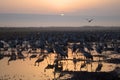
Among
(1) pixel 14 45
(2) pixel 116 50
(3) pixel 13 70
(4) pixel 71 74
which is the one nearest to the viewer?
(4) pixel 71 74

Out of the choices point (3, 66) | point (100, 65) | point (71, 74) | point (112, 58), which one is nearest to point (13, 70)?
point (3, 66)

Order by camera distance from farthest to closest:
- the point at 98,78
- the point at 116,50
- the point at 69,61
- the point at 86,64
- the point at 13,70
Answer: the point at 116,50
the point at 69,61
the point at 86,64
the point at 13,70
the point at 98,78

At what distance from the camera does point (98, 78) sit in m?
18.9

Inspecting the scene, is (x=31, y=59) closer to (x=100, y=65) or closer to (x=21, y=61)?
(x=21, y=61)

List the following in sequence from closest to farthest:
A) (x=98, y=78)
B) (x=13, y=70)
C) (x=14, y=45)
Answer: (x=98, y=78), (x=13, y=70), (x=14, y=45)

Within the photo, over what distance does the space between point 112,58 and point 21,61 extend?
18.9ft

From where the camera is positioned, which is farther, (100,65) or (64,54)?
(64,54)

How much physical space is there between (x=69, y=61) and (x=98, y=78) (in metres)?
6.47

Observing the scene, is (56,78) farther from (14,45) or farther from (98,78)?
(14,45)

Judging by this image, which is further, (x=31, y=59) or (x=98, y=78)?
(x=31, y=59)

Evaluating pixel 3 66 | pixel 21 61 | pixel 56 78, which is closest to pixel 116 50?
pixel 21 61

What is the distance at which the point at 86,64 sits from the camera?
23266mm

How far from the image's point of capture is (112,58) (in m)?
26.4

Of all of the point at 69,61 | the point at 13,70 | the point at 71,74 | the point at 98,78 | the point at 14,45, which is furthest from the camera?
the point at 14,45
